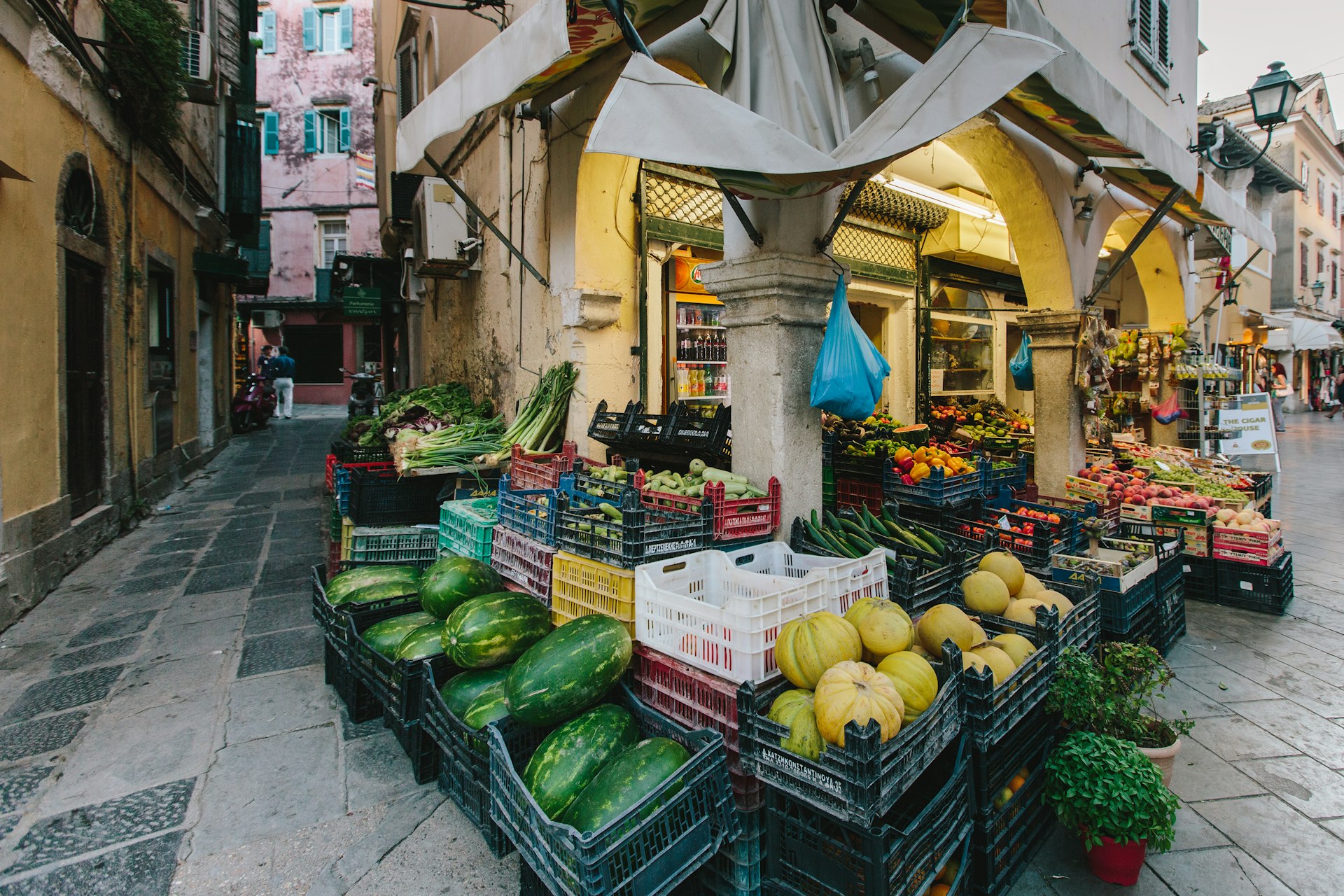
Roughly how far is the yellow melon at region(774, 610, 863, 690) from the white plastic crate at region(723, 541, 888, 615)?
0.39m

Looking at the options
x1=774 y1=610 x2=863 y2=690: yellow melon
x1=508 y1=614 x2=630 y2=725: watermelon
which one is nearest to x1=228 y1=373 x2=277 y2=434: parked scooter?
x1=508 y1=614 x2=630 y2=725: watermelon

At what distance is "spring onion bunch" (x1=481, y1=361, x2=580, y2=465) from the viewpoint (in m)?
5.75

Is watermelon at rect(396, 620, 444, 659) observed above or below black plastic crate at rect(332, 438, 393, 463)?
below

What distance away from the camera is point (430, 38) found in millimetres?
9719

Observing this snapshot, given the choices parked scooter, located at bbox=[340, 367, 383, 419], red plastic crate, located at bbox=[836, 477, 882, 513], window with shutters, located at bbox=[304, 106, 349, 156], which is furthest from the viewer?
window with shutters, located at bbox=[304, 106, 349, 156]

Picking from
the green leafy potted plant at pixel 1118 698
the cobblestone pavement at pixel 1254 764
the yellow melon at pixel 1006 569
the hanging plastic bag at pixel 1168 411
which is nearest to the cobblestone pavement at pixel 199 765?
the green leafy potted plant at pixel 1118 698

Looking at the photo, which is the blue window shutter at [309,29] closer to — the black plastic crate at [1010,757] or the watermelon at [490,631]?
the watermelon at [490,631]

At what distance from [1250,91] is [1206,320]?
4467 millimetres

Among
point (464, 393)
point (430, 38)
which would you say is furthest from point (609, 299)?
point (430, 38)

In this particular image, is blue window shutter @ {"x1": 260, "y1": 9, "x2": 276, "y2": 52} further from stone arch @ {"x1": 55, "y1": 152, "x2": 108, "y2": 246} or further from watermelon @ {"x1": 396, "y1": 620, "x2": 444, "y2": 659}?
watermelon @ {"x1": 396, "y1": 620, "x2": 444, "y2": 659}

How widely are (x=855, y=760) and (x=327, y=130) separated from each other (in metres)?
30.0

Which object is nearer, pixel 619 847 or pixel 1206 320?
pixel 619 847

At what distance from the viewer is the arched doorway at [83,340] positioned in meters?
5.93

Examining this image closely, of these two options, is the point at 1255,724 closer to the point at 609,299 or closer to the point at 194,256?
the point at 609,299
